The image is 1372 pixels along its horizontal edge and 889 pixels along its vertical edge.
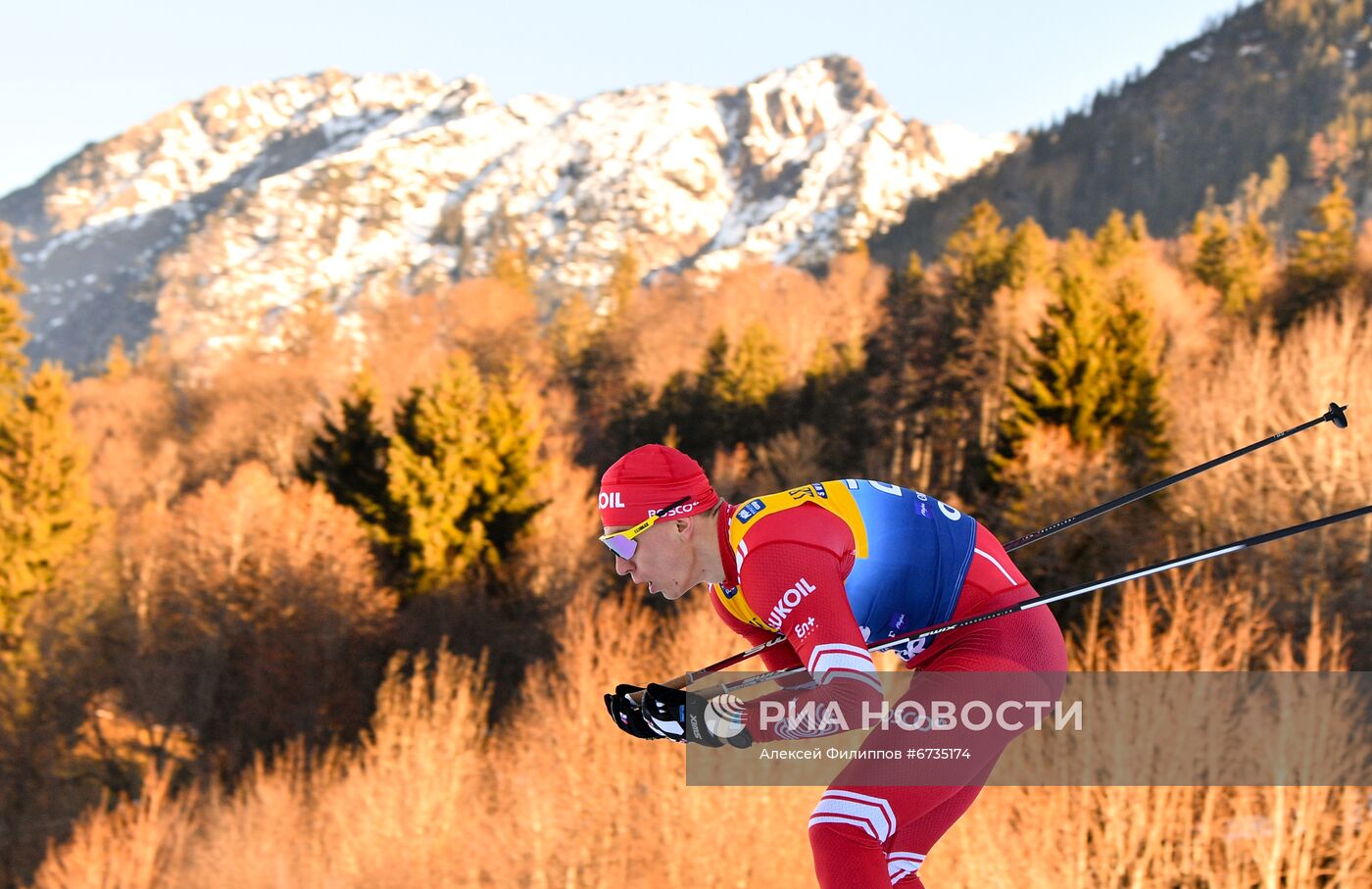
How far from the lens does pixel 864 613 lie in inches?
139

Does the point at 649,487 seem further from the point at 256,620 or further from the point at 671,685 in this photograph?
the point at 256,620

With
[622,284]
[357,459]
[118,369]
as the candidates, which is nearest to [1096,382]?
[357,459]

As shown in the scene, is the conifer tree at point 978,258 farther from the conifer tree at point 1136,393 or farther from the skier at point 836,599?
the skier at point 836,599

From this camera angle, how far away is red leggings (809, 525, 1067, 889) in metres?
3.08

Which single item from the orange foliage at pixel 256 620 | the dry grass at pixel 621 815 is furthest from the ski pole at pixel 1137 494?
the orange foliage at pixel 256 620

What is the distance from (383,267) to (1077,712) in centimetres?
19805

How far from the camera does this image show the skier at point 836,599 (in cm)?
310

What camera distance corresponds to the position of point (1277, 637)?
78.9 feet

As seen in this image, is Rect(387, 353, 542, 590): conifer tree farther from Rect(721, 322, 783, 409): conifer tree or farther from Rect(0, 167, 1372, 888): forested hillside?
Rect(721, 322, 783, 409): conifer tree

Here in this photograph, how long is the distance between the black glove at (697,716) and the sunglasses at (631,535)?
17.2 inches

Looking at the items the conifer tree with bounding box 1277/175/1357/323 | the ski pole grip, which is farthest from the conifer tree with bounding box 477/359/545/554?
the ski pole grip

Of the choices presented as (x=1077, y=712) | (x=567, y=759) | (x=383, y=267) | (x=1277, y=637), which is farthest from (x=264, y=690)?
(x=383, y=267)

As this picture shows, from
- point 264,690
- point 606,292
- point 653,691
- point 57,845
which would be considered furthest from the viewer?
point 606,292

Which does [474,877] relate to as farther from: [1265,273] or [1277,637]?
[1265,273]
